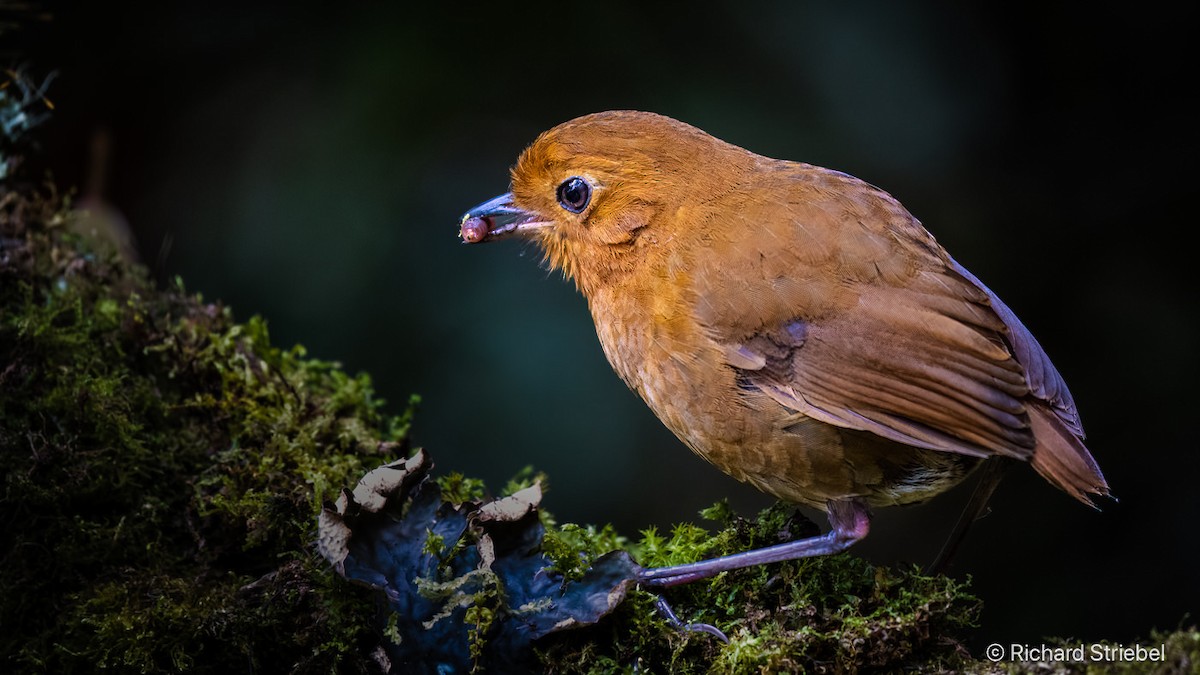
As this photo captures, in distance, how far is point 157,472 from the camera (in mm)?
2701

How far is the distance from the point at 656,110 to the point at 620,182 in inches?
66.5

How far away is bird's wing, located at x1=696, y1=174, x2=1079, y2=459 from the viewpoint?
2.40 metres

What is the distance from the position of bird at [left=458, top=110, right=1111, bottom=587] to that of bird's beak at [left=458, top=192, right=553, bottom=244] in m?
0.37

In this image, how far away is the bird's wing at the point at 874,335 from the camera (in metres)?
2.40

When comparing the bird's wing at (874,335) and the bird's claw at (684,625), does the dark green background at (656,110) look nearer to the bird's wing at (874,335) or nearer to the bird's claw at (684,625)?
the bird's wing at (874,335)

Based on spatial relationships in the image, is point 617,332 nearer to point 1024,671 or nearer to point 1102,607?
point 1024,671

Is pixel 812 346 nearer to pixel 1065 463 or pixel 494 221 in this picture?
pixel 1065 463

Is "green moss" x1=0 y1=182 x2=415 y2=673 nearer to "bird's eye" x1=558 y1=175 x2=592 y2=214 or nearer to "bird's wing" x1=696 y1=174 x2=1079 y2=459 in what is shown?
"bird's eye" x1=558 y1=175 x2=592 y2=214

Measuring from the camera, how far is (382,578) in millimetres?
2178

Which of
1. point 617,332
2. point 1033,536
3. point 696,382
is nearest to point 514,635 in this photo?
point 696,382

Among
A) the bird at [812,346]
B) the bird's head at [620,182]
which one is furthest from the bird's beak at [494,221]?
the bird at [812,346]

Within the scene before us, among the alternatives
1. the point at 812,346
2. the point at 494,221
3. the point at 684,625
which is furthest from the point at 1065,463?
the point at 494,221

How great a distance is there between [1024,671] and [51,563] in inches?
86.4

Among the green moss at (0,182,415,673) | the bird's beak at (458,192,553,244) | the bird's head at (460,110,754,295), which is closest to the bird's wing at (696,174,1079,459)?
the bird's head at (460,110,754,295)
